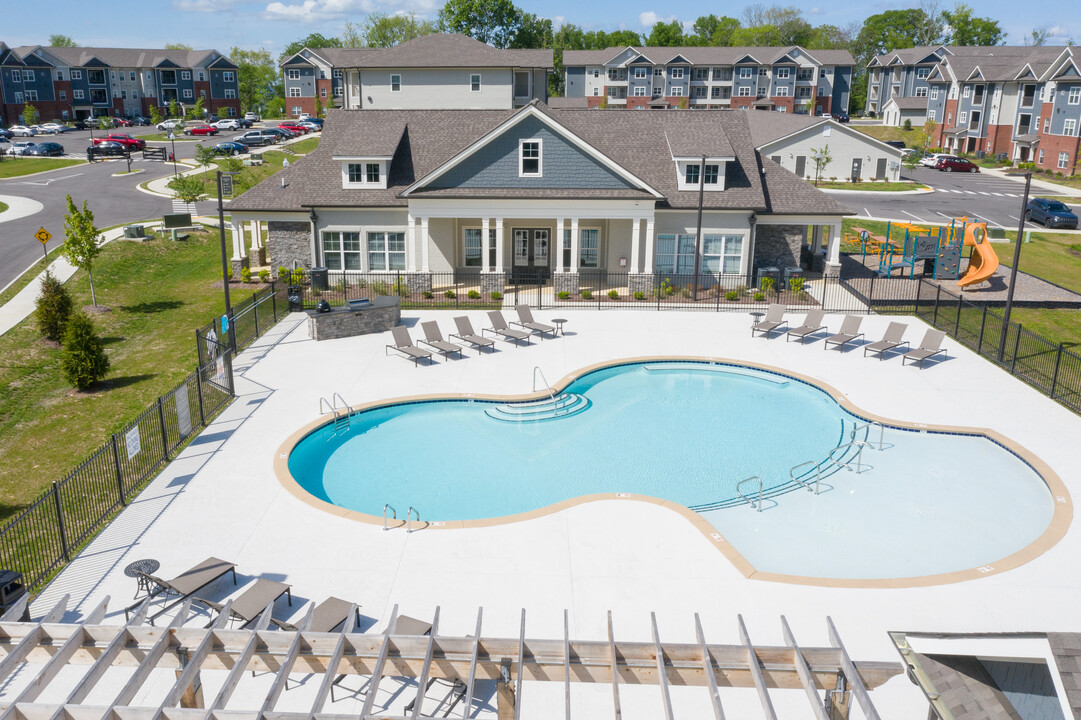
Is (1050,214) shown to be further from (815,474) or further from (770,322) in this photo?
(815,474)

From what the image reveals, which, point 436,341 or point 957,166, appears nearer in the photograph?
point 436,341

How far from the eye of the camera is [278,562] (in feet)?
48.1

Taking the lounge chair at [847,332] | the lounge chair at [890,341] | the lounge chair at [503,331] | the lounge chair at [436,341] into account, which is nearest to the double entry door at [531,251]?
the lounge chair at [503,331]

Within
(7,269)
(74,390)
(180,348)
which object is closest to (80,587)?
(74,390)

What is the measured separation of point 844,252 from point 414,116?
863 inches

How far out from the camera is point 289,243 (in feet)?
116

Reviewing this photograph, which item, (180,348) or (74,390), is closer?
(74,390)

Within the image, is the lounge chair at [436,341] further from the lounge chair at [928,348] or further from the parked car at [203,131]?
the parked car at [203,131]

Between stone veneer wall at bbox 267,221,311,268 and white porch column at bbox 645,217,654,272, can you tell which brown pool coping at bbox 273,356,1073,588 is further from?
stone veneer wall at bbox 267,221,311,268

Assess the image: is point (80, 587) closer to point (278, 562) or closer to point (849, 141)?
point (278, 562)

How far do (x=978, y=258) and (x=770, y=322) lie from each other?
1191cm

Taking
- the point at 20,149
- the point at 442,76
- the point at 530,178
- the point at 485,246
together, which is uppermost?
the point at 442,76

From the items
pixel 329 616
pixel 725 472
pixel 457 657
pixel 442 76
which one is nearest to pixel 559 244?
pixel 725 472

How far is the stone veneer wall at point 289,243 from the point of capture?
35062 millimetres
